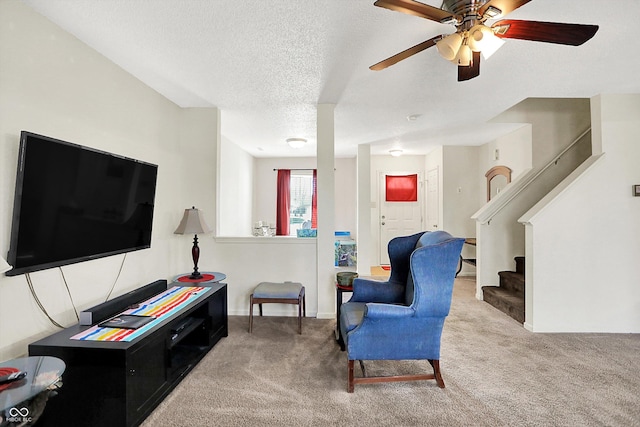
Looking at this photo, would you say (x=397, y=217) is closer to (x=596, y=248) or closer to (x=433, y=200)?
(x=433, y=200)

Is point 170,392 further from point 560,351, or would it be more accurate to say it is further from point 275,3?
point 560,351

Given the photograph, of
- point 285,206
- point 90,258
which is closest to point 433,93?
point 90,258

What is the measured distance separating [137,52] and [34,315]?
1.92 meters

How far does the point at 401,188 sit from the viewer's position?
6.81 m

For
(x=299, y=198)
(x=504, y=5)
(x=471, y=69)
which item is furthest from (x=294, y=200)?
(x=504, y=5)

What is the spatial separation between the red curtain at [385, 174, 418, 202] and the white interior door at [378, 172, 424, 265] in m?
0.07

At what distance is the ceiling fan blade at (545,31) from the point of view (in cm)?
159

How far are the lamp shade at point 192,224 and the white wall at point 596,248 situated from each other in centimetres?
338

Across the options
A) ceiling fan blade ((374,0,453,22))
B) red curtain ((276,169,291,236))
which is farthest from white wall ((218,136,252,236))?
ceiling fan blade ((374,0,453,22))

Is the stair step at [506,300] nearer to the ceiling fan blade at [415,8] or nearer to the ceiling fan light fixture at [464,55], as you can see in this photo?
the ceiling fan light fixture at [464,55]

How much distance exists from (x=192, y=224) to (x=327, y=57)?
78.7 inches

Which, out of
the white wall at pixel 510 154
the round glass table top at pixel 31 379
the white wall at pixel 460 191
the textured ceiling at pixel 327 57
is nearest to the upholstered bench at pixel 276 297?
the round glass table top at pixel 31 379

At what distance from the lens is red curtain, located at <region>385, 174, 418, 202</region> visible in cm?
680

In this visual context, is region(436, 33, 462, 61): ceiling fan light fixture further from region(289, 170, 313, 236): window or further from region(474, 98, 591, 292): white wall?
region(289, 170, 313, 236): window
